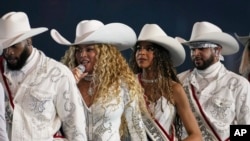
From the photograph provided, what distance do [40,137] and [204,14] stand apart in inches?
91.5

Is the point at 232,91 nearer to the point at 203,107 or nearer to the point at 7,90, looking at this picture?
the point at 203,107

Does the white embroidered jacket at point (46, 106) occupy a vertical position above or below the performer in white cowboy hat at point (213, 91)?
above

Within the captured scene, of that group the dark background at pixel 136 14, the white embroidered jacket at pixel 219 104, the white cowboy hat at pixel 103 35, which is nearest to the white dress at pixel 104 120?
the white cowboy hat at pixel 103 35

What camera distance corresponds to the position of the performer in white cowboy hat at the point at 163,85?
4109 millimetres

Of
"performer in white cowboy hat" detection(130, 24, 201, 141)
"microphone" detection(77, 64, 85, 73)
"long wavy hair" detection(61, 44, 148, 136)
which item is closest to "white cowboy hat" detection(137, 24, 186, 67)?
"performer in white cowboy hat" detection(130, 24, 201, 141)

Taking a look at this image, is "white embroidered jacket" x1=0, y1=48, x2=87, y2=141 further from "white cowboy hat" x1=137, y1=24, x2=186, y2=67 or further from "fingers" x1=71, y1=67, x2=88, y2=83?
"white cowboy hat" x1=137, y1=24, x2=186, y2=67

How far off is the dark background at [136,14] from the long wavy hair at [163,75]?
0.77 metres

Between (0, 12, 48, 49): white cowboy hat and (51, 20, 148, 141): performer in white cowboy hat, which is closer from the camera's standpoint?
(0, 12, 48, 49): white cowboy hat

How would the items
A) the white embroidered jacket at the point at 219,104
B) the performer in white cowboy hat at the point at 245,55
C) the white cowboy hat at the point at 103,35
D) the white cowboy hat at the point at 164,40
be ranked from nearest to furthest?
the white cowboy hat at the point at 103,35
the white cowboy hat at the point at 164,40
the white embroidered jacket at the point at 219,104
the performer in white cowboy hat at the point at 245,55

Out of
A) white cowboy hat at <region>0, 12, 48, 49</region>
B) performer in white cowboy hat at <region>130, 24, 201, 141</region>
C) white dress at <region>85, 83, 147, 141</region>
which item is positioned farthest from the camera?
performer in white cowboy hat at <region>130, 24, 201, 141</region>

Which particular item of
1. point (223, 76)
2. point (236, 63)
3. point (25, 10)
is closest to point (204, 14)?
point (236, 63)

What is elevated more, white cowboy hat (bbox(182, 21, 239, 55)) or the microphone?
the microphone

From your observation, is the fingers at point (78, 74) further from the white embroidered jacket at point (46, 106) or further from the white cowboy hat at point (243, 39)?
the white cowboy hat at point (243, 39)

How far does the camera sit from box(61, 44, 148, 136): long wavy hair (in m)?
3.82
